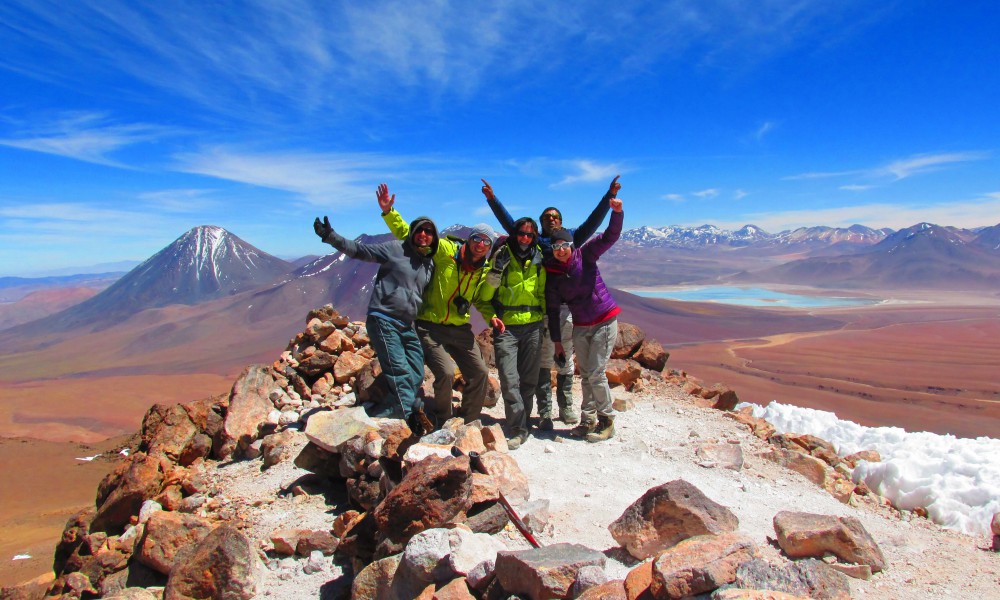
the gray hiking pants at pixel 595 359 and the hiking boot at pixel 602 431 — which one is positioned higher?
the gray hiking pants at pixel 595 359

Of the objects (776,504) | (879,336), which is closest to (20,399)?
(776,504)

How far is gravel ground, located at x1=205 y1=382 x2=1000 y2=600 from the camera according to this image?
285 cm

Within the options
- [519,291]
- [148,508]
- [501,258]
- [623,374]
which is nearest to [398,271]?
[501,258]

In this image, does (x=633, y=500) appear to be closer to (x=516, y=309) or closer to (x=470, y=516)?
(x=470, y=516)

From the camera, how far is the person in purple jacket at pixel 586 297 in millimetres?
4418

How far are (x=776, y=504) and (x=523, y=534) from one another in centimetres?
190

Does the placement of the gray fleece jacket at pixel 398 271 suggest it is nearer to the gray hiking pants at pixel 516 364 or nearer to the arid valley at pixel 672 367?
the gray hiking pants at pixel 516 364

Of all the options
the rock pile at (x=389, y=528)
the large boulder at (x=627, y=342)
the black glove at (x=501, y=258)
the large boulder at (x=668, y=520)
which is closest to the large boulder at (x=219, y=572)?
the rock pile at (x=389, y=528)

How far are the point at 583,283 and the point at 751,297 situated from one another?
359ft

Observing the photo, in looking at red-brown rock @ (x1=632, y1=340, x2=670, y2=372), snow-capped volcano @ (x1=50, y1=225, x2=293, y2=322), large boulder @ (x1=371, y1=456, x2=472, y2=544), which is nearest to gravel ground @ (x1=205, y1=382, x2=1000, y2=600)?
large boulder @ (x1=371, y1=456, x2=472, y2=544)

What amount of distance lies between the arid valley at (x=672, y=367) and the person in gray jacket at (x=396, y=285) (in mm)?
6052

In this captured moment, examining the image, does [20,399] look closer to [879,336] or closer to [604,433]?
[604,433]

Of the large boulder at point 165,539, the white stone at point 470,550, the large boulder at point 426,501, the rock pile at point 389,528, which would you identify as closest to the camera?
the rock pile at point 389,528

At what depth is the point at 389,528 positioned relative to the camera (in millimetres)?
3055
